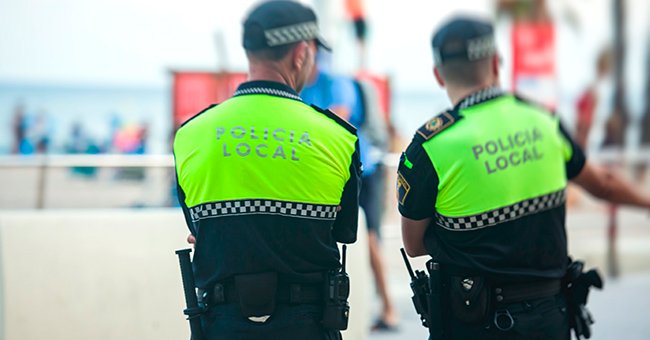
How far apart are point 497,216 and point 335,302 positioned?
668mm

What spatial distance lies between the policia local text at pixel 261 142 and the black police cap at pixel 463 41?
2.56 feet

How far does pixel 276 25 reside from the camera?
9.05 feet

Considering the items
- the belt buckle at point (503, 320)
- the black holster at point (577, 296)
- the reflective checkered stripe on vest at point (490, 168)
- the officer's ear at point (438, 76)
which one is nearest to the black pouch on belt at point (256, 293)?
the reflective checkered stripe on vest at point (490, 168)

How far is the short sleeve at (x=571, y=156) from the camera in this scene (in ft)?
10.5

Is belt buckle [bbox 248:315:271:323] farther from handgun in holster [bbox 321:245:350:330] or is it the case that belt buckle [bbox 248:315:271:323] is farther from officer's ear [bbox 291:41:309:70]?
officer's ear [bbox 291:41:309:70]

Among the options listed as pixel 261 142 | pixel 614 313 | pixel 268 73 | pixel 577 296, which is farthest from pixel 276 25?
pixel 614 313

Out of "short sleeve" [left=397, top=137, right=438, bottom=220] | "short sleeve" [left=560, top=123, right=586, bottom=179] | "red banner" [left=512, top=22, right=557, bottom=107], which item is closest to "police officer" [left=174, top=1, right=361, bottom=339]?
"short sleeve" [left=397, top=137, right=438, bottom=220]

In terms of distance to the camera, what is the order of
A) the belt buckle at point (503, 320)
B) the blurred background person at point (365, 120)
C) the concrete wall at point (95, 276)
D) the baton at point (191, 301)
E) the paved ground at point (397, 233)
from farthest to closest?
1. the paved ground at point (397, 233)
2. the blurred background person at point (365, 120)
3. the concrete wall at point (95, 276)
4. the belt buckle at point (503, 320)
5. the baton at point (191, 301)

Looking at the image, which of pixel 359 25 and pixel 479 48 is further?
pixel 359 25

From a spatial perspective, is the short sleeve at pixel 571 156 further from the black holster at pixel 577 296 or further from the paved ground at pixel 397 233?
the paved ground at pixel 397 233

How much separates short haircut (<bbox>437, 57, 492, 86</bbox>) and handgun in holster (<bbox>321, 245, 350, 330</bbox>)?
0.88m

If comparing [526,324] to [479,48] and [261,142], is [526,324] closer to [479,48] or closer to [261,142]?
[479,48]

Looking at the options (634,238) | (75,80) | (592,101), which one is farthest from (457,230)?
(75,80)

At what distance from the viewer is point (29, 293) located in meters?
4.48
